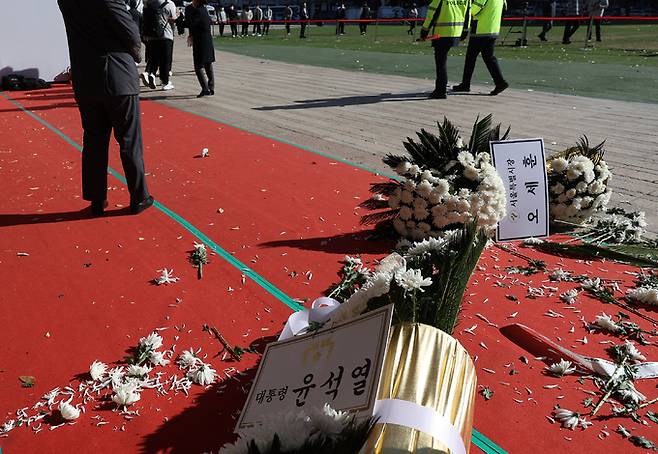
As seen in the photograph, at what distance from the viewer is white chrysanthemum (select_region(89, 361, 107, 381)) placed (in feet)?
9.48

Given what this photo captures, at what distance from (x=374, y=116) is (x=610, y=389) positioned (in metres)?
7.40

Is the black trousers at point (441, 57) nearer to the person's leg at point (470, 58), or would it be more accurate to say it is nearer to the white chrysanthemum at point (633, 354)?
the person's leg at point (470, 58)

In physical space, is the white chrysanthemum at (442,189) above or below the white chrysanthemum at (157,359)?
above

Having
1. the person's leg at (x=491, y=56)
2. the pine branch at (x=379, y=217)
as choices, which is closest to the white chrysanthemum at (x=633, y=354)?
the pine branch at (x=379, y=217)

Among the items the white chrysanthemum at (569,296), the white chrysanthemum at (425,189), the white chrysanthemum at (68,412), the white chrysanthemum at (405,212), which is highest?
the white chrysanthemum at (425,189)

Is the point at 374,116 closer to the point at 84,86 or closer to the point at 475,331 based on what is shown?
the point at 84,86

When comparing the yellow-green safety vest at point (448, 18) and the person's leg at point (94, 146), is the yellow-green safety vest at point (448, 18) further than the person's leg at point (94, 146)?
Yes

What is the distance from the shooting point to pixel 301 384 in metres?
1.88

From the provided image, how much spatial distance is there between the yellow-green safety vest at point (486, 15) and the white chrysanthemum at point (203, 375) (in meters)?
9.01

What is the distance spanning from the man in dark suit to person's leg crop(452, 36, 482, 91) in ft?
23.5

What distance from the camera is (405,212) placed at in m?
4.18

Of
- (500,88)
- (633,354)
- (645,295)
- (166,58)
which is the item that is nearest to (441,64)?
(500,88)

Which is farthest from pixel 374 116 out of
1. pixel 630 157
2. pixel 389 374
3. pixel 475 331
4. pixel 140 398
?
pixel 389 374

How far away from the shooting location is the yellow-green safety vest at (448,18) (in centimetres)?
998
